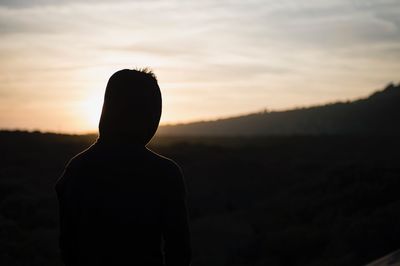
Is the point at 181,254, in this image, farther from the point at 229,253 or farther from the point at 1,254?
the point at 229,253

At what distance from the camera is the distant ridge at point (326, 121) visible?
10406cm

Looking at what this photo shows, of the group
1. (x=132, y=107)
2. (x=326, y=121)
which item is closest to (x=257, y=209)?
(x=132, y=107)

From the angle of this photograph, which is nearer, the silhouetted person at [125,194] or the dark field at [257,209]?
the silhouetted person at [125,194]

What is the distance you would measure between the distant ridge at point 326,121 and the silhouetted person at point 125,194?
7663 cm

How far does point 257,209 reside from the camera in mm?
26859

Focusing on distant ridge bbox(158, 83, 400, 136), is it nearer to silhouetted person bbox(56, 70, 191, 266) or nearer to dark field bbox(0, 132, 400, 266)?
dark field bbox(0, 132, 400, 266)

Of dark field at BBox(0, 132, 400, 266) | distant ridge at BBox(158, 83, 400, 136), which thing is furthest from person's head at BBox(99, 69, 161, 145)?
distant ridge at BBox(158, 83, 400, 136)

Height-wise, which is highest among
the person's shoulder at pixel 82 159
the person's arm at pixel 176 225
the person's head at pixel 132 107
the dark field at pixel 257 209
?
the person's head at pixel 132 107

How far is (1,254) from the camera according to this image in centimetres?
1717

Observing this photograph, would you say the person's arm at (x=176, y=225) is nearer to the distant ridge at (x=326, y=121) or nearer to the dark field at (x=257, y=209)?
the dark field at (x=257, y=209)

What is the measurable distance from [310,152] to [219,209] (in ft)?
100

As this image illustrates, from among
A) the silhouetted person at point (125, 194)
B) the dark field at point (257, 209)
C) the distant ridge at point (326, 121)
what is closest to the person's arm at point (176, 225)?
the silhouetted person at point (125, 194)

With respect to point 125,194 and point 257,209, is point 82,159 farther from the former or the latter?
point 257,209

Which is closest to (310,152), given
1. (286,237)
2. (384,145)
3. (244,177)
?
(384,145)
